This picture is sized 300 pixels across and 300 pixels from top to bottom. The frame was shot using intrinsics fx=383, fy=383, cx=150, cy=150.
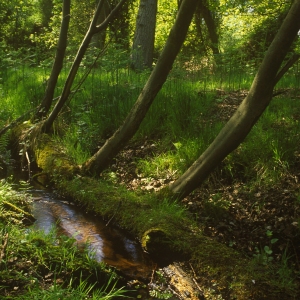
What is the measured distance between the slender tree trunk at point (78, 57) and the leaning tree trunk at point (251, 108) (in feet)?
8.73

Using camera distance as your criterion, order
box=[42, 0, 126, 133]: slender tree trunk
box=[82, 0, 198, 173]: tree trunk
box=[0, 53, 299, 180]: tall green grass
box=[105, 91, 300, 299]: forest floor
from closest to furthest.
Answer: box=[105, 91, 300, 299]: forest floor → box=[82, 0, 198, 173]: tree trunk → box=[0, 53, 299, 180]: tall green grass → box=[42, 0, 126, 133]: slender tree trunk

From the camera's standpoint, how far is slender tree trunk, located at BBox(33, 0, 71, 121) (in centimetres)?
649

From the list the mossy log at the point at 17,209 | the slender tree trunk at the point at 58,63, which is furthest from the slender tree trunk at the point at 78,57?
the mossy log at the point at 17,209

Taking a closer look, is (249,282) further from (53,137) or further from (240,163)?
(53,137)

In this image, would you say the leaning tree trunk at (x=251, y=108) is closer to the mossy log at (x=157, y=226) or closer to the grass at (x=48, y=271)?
the mossy log at (x=157, y=226)

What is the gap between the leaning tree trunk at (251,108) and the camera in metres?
3.74

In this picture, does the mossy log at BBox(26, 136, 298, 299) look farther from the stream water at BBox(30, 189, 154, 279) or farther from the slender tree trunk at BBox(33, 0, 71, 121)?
the slender tree trunk at BBox(33, 0, 71, 121)

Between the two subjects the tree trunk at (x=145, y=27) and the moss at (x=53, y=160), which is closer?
the moss at (x=53, y=160)

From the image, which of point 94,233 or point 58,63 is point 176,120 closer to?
point 58,63

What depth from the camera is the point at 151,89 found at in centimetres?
508

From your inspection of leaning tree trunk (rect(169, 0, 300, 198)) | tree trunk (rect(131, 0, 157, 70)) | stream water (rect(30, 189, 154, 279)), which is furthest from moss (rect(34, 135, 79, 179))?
tree trunk (rect(131, 0, 157, 70))

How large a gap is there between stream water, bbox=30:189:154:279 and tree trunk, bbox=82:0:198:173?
0.81 m

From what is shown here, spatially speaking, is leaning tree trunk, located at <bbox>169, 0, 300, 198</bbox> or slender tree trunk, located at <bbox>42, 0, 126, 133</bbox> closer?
leaning tree trunk, located at <bbox>169, 0, 300, 198</bbox>

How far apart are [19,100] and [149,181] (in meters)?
4.43
